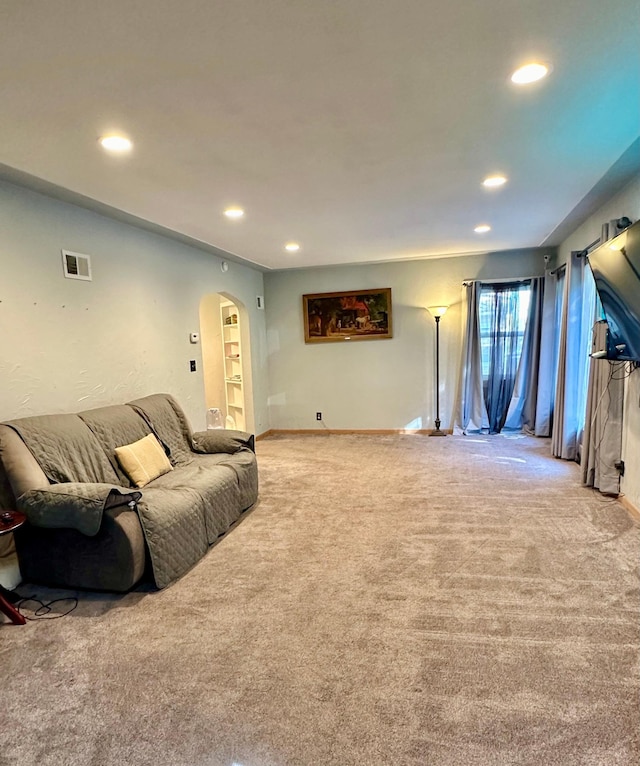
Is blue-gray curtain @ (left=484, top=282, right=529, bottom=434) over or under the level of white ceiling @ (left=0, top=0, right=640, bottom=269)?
under

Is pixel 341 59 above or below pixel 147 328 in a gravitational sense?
above

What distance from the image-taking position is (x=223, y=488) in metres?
3.01

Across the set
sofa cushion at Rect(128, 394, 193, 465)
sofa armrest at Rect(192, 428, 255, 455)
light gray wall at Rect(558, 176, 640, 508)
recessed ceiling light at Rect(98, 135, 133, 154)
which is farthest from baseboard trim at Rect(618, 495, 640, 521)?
recessed ceiling light at Rect(98, 135, 133, 154)

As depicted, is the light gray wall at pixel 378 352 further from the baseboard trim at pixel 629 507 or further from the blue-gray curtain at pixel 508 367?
the baseboard trim at pixel 629 507

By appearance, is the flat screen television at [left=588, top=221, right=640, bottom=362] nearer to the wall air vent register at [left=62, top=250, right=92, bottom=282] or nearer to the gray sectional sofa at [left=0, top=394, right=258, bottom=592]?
the gray sectional sofa at [left=0, top=394, right=258, bottom=592]

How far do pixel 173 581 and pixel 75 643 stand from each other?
56 cm

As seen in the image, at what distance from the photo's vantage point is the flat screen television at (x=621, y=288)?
7.71 feet

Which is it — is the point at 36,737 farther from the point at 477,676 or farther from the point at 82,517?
the point at 477,676

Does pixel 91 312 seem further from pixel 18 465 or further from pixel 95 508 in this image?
pixel 95 508

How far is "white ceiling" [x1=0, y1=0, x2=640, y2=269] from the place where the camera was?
1374mm

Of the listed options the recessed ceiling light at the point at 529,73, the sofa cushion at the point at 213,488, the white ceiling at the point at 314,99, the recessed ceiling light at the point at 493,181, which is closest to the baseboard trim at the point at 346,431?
the sofa cushion at the point at 213,488

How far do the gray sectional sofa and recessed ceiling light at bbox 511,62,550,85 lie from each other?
264 cm

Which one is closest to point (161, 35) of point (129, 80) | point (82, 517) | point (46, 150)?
point (129, 80)

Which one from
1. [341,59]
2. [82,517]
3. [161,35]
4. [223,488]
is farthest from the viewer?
[223,488]
